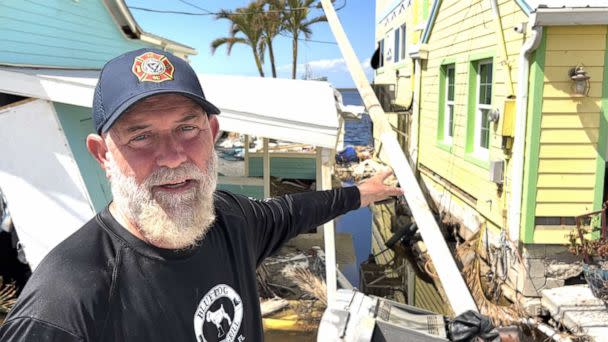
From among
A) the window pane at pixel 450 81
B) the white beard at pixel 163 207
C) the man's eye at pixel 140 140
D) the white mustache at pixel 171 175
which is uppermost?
the window pane at pixel 450 81

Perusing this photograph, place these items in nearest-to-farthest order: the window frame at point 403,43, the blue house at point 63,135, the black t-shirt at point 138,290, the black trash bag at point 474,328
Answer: the black t-shirt at point 138,290, the black trash bag at point 474,328, the blue house at point 63,135, the window frame at point 403,43

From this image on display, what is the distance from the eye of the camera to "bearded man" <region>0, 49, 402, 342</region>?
3.97 ft

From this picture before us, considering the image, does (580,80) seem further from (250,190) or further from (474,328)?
(250,190)

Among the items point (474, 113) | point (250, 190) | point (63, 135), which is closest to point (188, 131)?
point (63, 135)

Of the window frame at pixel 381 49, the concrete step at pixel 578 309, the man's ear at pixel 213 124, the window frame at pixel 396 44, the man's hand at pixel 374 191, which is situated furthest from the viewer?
the window frame at pixel 381 49

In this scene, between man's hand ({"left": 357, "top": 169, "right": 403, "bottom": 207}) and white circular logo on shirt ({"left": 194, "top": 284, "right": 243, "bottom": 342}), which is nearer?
white circular logo on shirt ({"left": 194, "top": 284, "right": 243, "bottom": 342})

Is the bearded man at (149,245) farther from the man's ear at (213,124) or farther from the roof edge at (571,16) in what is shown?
the roof edge at (571,16)

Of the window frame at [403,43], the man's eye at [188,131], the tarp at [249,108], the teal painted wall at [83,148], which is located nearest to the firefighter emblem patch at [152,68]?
the man's eye at [188,131]

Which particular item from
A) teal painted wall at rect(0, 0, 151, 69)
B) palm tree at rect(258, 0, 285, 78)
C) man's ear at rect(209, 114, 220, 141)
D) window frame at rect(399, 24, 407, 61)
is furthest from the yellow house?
palm tree at rect(258, 0, 285, 78)

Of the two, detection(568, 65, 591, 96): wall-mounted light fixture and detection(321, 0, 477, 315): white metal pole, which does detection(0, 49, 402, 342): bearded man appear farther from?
detection(568, 65, 591, 96): wall-mounted light fixture

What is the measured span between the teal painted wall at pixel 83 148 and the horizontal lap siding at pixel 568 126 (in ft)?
18.0

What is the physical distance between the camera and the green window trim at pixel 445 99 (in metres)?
9.67

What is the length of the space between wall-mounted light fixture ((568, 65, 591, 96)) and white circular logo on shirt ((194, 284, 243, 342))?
18.6ft

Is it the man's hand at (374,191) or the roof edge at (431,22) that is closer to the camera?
the man's hand at (374,191)
